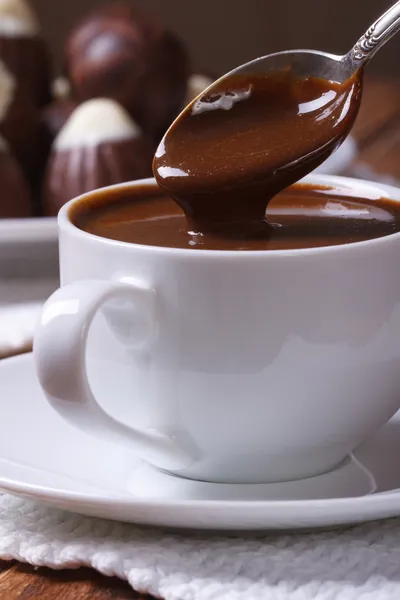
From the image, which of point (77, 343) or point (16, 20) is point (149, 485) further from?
point (16, 20)

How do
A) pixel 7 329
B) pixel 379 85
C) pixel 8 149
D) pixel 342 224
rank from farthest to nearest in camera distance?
pixel 379 85 < pixel 8 149 < pixel 7 329 < pixel 342 224

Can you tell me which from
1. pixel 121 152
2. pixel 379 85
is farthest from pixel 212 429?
pixel 379 85

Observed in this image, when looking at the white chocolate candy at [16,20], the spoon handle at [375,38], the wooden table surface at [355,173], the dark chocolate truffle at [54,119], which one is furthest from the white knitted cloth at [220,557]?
the white chocolate candy at [16,20]

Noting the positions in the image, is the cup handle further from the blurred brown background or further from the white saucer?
the blurred brown background

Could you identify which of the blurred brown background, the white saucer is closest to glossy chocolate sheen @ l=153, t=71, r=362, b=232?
the white saucer

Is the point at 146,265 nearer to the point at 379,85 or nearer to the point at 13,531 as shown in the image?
the point at 13,531

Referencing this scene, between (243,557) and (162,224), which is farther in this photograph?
(162,224)
